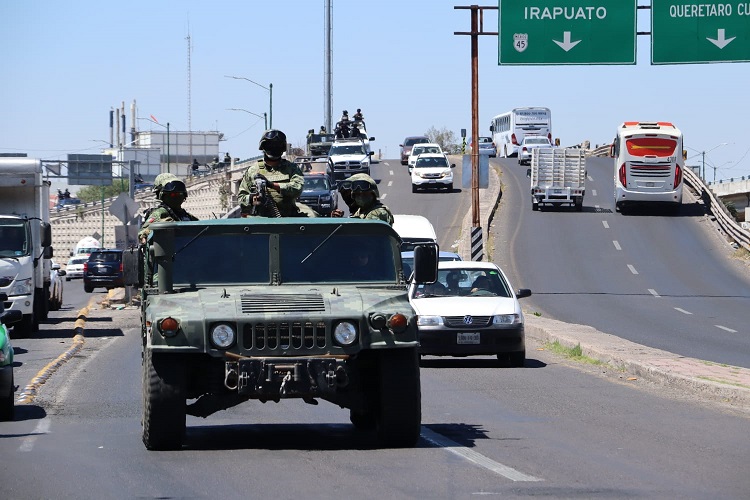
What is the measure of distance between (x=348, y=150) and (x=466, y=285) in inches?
1832

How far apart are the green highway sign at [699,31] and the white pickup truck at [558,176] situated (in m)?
26.0

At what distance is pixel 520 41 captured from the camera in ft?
115

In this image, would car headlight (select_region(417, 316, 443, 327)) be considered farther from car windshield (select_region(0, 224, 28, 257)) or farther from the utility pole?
the utility pole

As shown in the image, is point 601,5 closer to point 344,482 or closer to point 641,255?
point 641,255

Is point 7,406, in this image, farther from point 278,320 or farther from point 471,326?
point 471,326

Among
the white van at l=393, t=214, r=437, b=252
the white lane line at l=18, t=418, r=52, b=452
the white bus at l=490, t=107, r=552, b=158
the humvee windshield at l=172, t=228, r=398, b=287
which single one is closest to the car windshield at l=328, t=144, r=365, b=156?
the white bus at l=490, t=107, r=552, b=158

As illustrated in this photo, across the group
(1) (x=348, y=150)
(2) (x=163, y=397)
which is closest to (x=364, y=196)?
(2) (x=163, y=397)

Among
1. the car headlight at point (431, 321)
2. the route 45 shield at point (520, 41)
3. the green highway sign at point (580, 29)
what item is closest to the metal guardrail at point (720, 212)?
the green highway sign at point (580, 29)

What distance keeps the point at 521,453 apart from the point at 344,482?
76.9 inches

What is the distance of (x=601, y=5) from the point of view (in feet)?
113

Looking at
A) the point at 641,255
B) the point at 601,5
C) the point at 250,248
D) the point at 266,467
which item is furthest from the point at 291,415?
the point at 641,255

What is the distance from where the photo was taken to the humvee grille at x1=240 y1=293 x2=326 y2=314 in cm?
999

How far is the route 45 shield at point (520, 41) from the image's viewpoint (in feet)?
115

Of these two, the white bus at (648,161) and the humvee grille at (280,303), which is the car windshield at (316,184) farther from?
the humvee grille at (280,303)
